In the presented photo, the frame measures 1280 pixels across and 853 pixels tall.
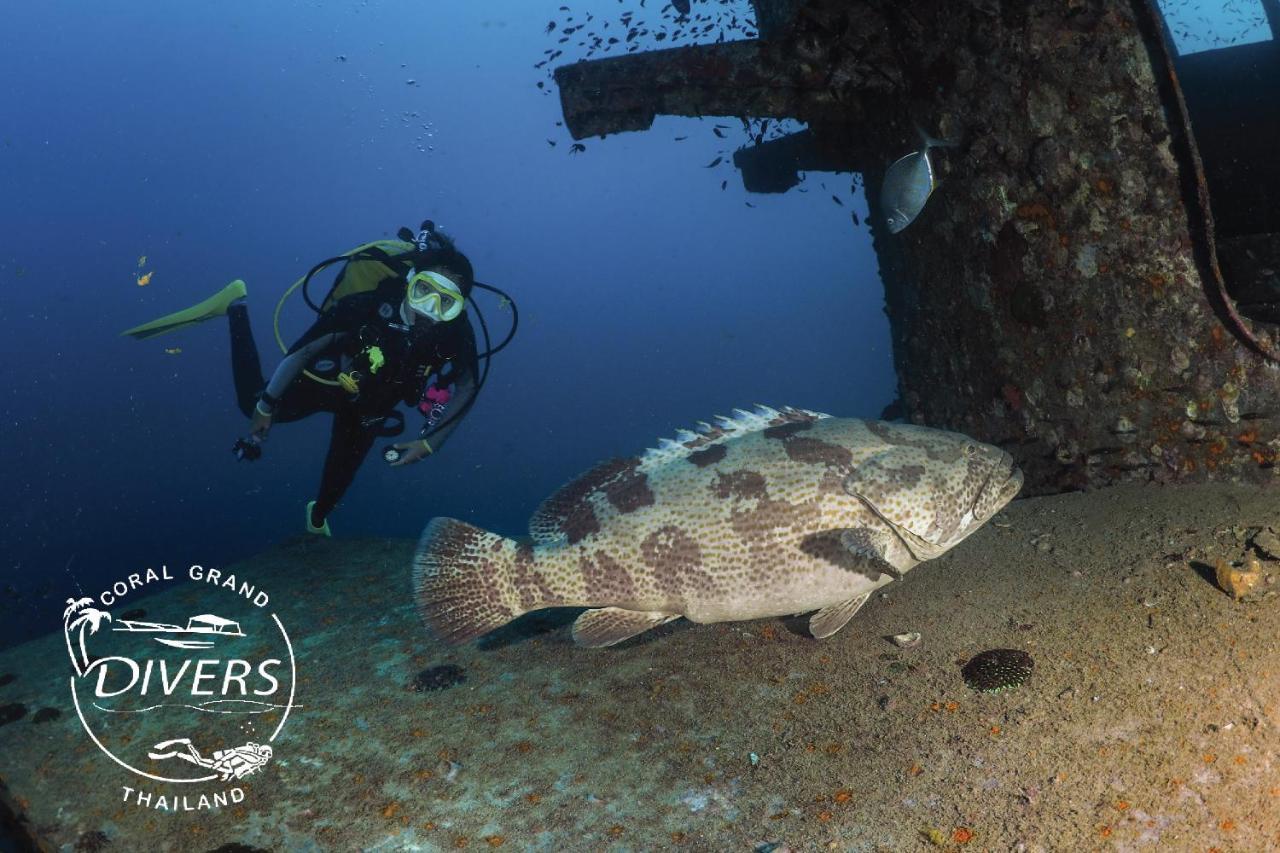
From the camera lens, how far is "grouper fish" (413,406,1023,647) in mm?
3393

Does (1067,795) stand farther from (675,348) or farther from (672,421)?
(675,348)

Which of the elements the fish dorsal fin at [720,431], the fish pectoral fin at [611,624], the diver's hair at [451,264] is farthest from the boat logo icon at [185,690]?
the diver's hair at [451,264]

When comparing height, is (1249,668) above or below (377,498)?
above

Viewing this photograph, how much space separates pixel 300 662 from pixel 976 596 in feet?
14.1

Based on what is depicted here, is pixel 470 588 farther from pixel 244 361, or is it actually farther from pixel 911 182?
pixel 244 361

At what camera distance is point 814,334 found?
113188 millimetres

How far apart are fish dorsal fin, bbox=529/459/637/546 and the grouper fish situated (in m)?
Answer: 0.01

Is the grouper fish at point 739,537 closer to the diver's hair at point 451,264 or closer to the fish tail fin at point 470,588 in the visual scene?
the fish tail fin at point 470,588

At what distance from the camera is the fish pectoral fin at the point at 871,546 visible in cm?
322

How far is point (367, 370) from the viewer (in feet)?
23.3

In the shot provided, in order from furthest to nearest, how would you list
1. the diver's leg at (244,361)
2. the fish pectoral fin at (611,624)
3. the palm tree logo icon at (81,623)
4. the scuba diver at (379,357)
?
the diver's leg at (244,361)
the scuba diver at (379,357)
the palm tree logo icon at (81,623)
the fish pectoral fin at (611,624)

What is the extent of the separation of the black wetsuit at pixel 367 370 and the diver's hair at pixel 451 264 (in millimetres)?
419

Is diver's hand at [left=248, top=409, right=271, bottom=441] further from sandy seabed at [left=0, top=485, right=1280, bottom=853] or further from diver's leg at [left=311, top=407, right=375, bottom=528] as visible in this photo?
sandy seabed at [left=0, top=485, right=1280, bottom=853]

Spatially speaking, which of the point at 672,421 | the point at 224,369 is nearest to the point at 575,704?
the point at 672,421
